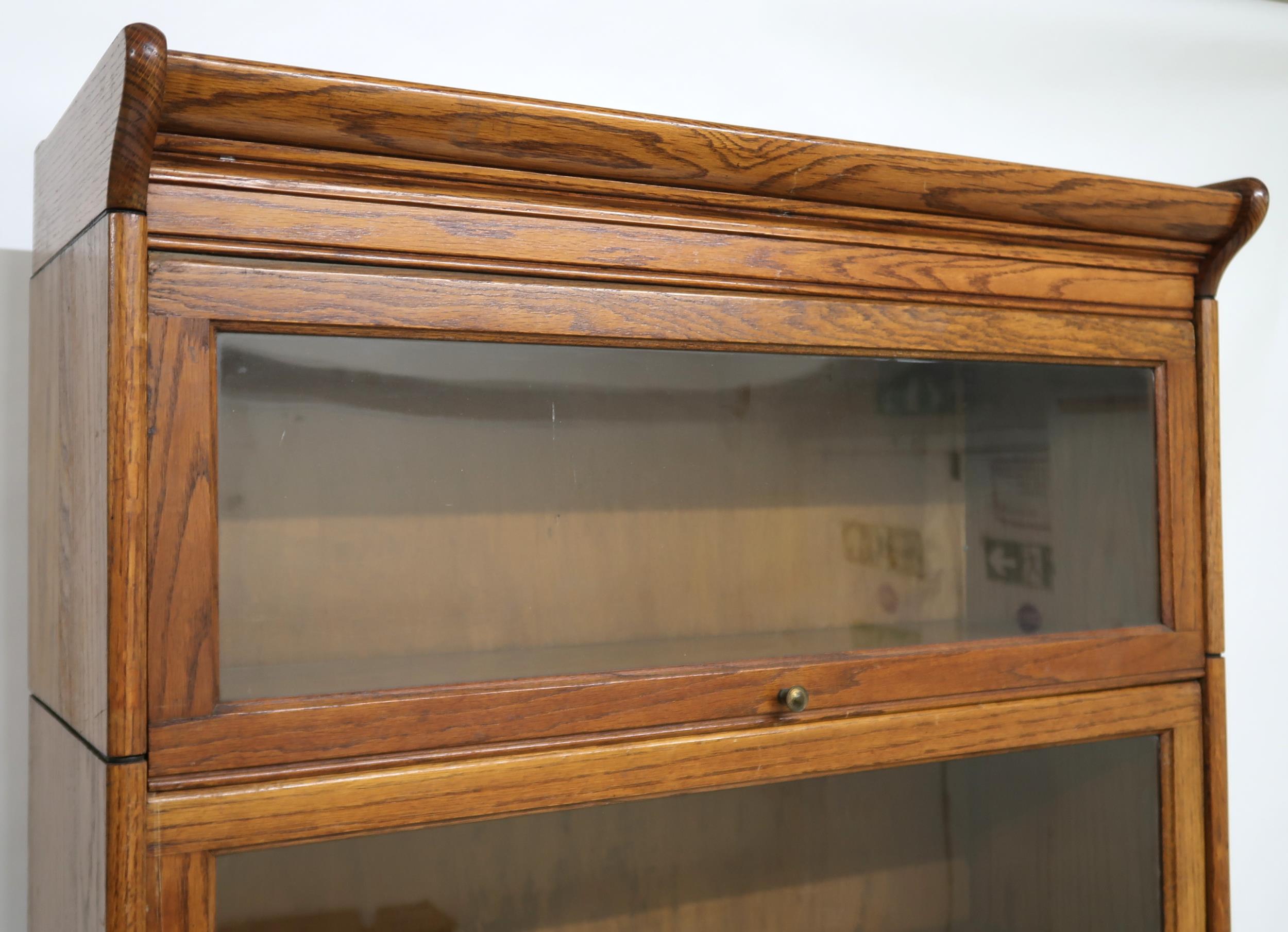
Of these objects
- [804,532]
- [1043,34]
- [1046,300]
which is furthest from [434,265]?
[1043,34]

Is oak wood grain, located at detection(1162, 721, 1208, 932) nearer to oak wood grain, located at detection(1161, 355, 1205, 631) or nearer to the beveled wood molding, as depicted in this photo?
oak wood grain, located at detection(1161, 355, 1205, 631)

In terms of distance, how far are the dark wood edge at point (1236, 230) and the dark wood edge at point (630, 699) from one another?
0.87 feet

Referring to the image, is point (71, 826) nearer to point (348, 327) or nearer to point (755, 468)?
point (348, 327)

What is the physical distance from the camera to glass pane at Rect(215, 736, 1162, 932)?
0.61 metres

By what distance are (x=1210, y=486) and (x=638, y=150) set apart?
51cm

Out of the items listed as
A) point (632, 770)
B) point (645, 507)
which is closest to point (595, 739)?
point (632, 770)

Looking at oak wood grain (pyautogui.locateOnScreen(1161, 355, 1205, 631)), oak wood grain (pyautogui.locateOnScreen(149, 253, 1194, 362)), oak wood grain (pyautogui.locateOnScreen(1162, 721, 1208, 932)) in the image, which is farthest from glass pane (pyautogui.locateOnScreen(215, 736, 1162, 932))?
oak wood grain (pyautogui.locateOnScreen(149, 253, 1194, 362))

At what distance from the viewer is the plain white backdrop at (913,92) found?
78 cm

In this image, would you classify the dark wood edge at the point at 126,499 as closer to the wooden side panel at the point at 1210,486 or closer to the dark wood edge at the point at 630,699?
the dark wood edge at the point at 630,699

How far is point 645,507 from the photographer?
691 millimetres

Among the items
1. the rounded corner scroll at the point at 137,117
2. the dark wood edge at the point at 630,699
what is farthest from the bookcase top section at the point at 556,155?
the dark wood edge at the point at 630,699

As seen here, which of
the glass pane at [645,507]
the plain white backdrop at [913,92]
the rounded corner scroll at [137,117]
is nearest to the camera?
the rounded corner scroll at [137,117]

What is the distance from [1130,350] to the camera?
787mm

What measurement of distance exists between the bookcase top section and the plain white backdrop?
0.53ft
